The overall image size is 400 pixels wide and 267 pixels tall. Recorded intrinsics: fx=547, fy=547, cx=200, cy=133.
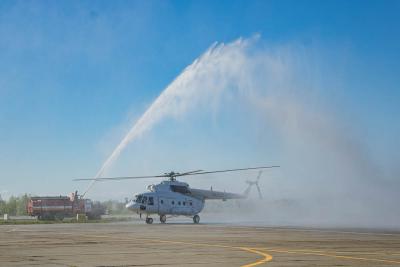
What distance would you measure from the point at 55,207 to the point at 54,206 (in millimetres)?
200

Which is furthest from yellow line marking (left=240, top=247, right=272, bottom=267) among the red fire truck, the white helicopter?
the red fire truck

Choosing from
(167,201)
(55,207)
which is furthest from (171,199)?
(55,207)

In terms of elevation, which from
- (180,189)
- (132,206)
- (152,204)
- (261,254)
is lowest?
(261,254)

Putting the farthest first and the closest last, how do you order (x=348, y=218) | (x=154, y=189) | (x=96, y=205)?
1. (x=96, y=205)
2. (x=348, y=218)
3. (x=154, y=189)

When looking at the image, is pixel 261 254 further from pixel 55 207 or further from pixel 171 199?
pixel 55 207

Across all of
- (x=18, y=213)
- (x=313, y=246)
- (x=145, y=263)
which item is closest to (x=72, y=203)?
(x=313, y=246)

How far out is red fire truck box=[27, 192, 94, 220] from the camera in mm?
75062

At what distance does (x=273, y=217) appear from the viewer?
7175 centimetres

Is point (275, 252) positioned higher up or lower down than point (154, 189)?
lower down

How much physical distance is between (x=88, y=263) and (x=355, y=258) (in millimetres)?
8437

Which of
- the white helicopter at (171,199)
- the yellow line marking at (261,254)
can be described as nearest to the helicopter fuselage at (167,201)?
the white helicopter at (171,199)

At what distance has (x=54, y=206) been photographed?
247 feet

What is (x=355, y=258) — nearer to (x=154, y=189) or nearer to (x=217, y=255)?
(x=217, y=255)

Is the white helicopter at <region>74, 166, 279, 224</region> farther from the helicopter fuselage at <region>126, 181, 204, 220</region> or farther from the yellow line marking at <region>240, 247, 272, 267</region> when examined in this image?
the yellow line marking at <region>240, 247, 272, 267</region>
